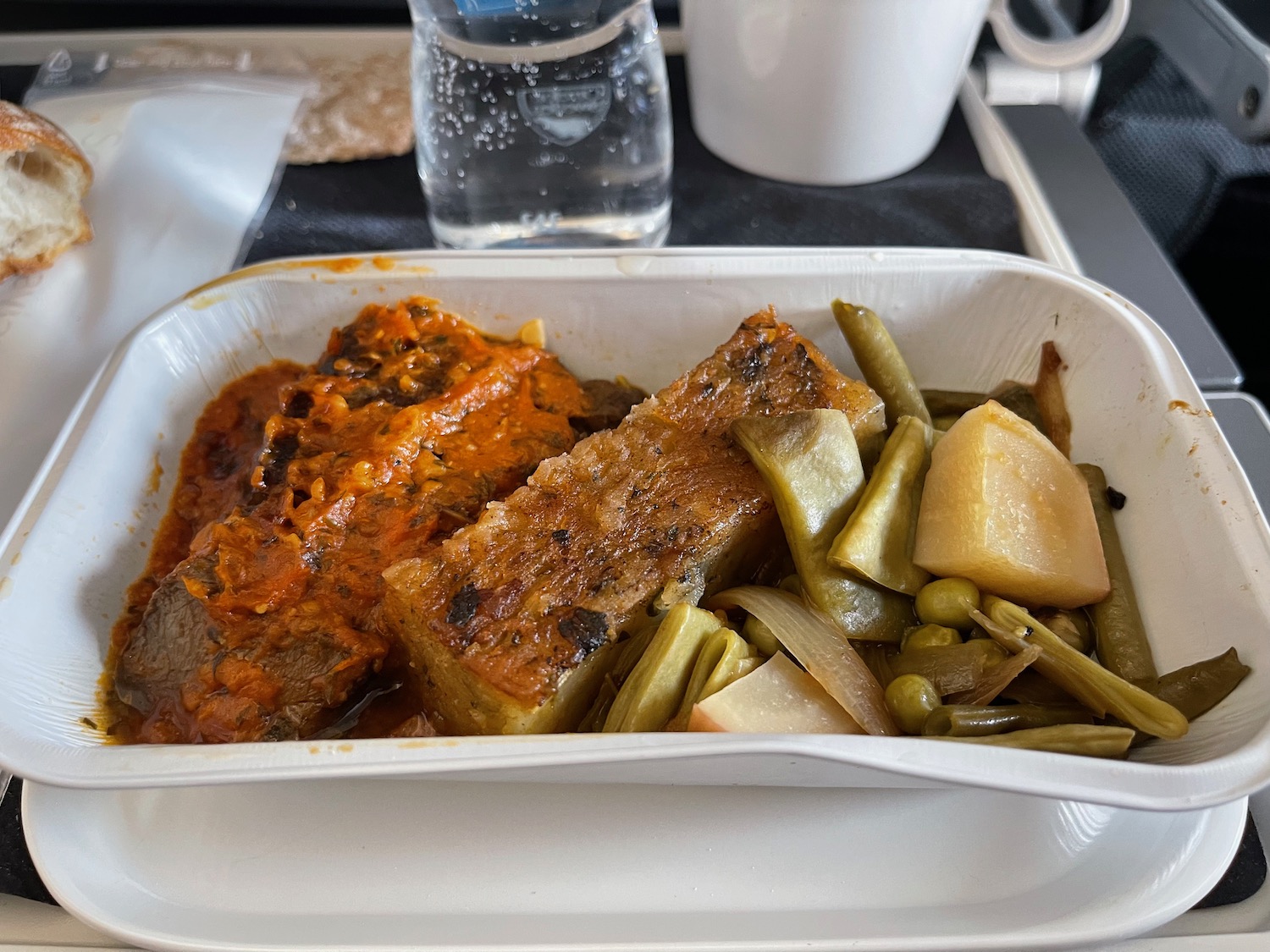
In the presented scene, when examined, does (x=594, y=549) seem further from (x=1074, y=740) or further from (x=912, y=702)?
(x=1074, y=740)

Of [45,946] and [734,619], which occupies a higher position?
[734,619]

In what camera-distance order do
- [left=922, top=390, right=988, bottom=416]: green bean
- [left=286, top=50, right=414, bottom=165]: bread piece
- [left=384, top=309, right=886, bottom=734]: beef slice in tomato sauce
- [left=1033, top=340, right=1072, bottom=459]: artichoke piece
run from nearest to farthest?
[left=384, top=309, right=886, bottom=734]: beef slice in tomato sauce, [left=1033, top=340, right=1072, bottom=459]: artichoke piece, [left=922, top=390, right=988, bottom=416]: green bean, [left=286, top=50, right=414, bottom=165]: bread piece

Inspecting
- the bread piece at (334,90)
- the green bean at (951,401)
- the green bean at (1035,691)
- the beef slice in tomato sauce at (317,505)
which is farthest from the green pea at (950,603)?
the bread piece at (334,90)

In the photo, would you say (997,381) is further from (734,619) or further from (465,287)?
(465,287)

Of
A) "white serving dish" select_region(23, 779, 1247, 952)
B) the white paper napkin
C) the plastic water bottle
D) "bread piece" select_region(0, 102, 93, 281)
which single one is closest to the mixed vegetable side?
"white serving dish" select_region(23, 779, 1247, 952)

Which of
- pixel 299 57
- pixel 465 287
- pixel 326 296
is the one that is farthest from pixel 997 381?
pixel 299 57

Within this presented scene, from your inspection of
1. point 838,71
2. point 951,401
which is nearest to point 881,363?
point 951,401

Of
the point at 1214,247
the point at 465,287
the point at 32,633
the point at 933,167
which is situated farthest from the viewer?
the point at 1214,247

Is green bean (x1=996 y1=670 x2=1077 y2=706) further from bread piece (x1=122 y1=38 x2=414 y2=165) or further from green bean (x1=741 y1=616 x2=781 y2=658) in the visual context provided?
bread piece (x1=122 y1=38 x2=414 y2=165)

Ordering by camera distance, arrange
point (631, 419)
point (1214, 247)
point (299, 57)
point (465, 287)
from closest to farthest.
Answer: point (631, 419), point (465, 287), point (299, 57), point (1214, 247)
